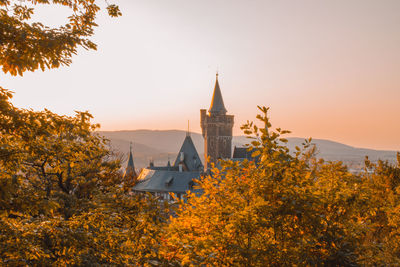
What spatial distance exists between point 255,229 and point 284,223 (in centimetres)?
41

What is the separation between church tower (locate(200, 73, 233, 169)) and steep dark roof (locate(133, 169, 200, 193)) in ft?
60.8

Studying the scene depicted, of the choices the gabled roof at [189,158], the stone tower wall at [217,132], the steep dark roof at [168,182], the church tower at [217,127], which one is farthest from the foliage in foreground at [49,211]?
the stone tower wall at [217,132]

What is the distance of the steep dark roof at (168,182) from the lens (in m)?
39.6

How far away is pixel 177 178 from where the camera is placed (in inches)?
1603

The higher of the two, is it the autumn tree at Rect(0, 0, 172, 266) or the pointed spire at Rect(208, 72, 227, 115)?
the pointed spire at Rect(208, 72, 227, 115)

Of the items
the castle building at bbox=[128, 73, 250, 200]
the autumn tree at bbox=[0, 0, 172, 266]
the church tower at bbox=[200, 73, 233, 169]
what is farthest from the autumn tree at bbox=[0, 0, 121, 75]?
the church tower at bbox=[200, 73, 233, 169]

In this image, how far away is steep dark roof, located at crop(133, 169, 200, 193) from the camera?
130ft

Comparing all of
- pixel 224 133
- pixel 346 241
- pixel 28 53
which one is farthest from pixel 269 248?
pixel 224 133

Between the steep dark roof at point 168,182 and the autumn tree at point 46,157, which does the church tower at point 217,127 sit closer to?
the steep dark roof at point 168,182

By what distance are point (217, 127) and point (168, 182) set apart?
22697 mm

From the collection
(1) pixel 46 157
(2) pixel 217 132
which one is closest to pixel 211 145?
(2) pixel 217 132

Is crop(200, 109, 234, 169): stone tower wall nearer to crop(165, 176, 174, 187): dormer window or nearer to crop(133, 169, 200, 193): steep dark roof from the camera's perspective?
crop(133, 169, 200, 193): steep dark roof

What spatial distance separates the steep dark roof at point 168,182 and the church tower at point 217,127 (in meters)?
18.5

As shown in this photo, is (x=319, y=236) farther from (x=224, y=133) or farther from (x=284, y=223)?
(x=224, y=133)
